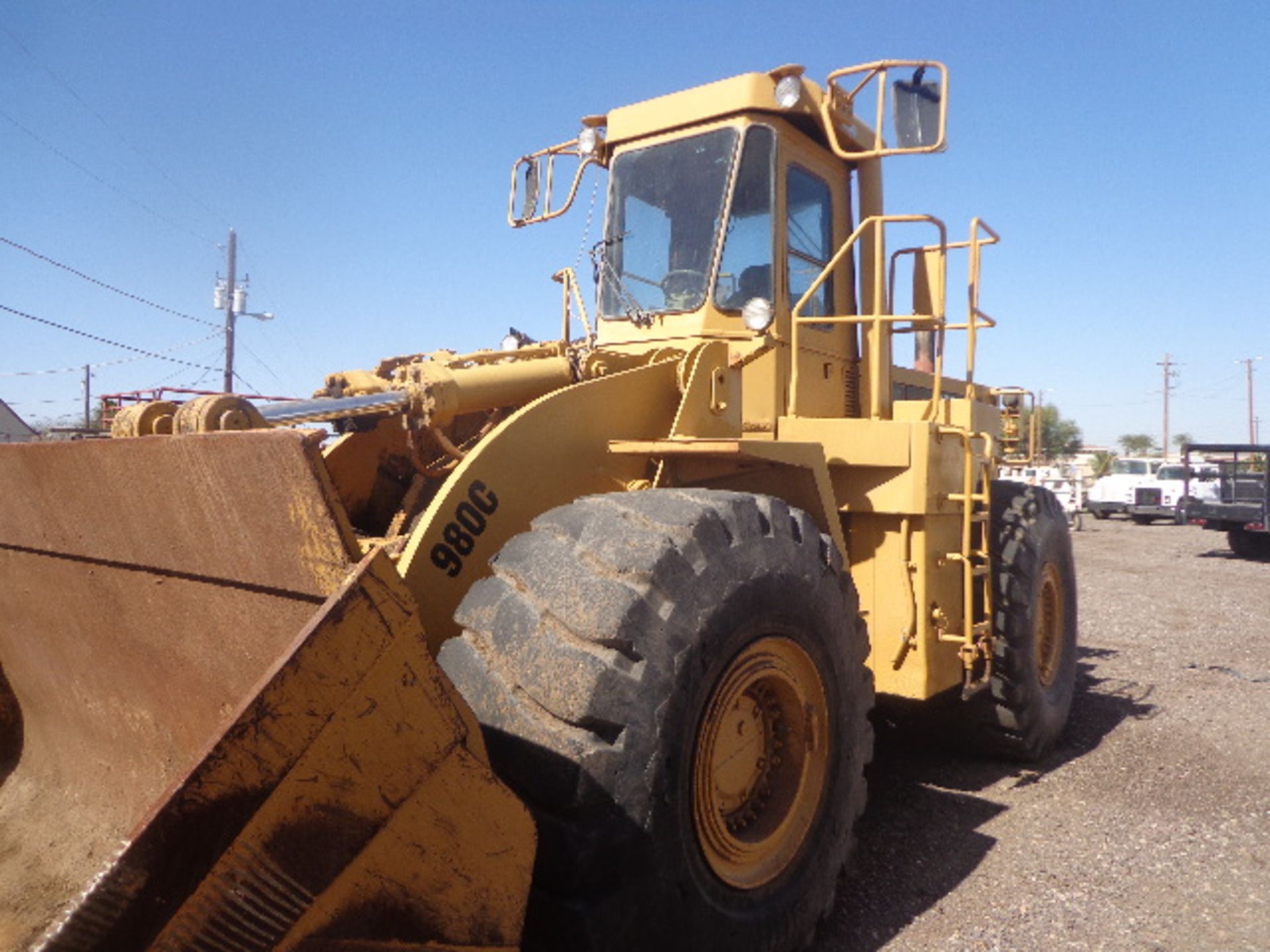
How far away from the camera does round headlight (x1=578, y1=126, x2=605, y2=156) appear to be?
5160mm

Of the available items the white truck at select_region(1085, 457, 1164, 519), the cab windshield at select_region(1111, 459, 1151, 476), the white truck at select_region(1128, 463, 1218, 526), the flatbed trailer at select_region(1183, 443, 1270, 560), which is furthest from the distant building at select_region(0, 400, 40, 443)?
the cab windshield at select_region(1111, 459, 1151, 476)

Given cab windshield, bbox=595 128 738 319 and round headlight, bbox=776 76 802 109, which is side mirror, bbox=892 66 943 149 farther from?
cab windshield, bbox=595 128 738 319

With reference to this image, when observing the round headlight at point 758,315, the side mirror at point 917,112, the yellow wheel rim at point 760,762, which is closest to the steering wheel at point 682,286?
the round headlight at point 758,315

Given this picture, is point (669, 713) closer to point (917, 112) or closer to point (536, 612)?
point (536, 612)

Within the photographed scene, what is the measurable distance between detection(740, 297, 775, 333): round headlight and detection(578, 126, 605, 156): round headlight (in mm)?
1596

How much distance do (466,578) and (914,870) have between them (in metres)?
2.28

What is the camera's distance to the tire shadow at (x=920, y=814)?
11.5 feet

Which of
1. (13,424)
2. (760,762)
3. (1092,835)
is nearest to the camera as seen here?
(760,762)

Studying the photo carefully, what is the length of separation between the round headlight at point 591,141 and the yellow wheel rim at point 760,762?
315 cm

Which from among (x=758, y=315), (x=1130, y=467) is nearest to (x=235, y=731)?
(x=758, y=315)

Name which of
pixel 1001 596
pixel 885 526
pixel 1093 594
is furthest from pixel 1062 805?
pixel 1093 594

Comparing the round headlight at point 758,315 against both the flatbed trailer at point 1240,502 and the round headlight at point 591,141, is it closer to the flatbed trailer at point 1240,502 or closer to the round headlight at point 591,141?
the round headlight at point 591,141

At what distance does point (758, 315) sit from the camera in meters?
4.12

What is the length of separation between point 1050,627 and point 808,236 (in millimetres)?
3092
